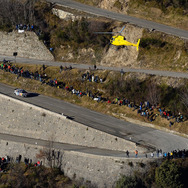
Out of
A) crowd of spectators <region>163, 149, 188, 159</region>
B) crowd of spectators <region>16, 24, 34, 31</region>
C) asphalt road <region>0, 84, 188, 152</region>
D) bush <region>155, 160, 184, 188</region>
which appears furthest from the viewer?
crowd of spectators <region>16, 24, 34, 31</region>

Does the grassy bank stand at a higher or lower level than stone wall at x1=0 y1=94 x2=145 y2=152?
higher

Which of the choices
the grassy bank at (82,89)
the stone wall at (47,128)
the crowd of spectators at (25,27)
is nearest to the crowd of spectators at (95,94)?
the grassy bank at (82,89)

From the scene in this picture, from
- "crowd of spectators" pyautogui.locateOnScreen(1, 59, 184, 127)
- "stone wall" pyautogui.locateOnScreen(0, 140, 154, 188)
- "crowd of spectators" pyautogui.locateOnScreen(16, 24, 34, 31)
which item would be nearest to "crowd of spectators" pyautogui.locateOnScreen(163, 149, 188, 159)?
"stone wall" pyautogui.locateOnScreen(0, 140, 154, 188)

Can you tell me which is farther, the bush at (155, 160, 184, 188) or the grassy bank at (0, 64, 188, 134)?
the grassy bank at (0, 64, 188, 134)

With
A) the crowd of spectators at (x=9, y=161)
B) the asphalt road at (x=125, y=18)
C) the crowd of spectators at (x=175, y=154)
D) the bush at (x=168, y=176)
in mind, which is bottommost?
the crowd of spectators at (x=9, y=161)

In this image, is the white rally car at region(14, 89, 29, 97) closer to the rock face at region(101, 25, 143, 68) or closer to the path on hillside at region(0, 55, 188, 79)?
the path on hillside at region(0, 55, 188, 79)

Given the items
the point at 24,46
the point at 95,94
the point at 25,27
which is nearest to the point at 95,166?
the point at 95,94

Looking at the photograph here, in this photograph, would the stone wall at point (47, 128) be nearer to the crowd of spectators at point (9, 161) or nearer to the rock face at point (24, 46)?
the crowd of spectators at point (9, 161)
